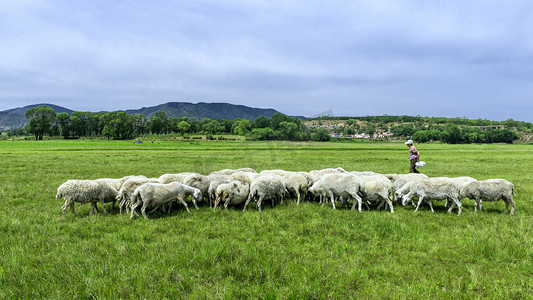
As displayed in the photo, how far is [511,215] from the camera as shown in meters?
9.36

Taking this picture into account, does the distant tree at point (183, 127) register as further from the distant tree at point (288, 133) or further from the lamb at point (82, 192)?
the lamb at point (82, 192)

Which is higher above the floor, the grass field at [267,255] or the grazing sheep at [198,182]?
the grazing sheep at [198,182]

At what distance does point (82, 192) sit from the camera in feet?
31.4

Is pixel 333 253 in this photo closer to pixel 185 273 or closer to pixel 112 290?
pixel 185 273

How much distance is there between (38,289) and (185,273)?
270 cm

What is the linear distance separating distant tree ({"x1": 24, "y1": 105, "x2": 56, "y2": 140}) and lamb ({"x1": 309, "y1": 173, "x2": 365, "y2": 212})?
452 ft

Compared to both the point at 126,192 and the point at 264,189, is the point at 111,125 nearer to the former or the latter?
the point at 126,192

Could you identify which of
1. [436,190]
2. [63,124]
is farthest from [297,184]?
[63,124]

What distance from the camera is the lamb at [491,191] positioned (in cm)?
972

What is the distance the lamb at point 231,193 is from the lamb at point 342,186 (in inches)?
137

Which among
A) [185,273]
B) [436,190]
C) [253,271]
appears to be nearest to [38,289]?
[185,273]

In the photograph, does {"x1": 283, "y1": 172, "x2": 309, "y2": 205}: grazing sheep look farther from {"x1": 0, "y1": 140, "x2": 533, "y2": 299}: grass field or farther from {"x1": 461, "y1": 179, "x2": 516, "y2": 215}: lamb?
{"x1": 461, "y1": 179, "x2": 516, "y2": 215}: lamb

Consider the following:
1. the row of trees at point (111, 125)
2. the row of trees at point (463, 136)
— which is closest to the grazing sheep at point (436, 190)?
the row of trees at point (111, 125)

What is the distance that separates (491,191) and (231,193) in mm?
10507
